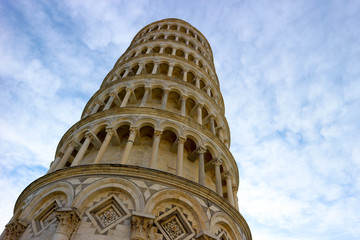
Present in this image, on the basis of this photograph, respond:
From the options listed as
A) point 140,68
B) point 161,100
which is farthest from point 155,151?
point 140,68

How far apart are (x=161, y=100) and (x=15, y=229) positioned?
35.5 ft

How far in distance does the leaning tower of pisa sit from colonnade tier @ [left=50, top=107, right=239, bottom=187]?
5 cm

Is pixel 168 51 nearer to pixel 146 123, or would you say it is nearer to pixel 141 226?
pixel 146 123

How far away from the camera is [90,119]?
15586 millimetres

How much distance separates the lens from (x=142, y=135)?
15461 millimetres

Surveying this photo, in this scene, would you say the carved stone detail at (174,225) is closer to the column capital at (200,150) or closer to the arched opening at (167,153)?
the arched opening at (167,153)

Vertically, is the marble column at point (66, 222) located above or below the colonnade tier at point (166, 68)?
below

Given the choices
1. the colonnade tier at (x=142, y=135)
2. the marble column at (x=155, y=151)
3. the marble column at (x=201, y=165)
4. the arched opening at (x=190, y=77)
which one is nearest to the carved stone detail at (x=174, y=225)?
the marble column at (x=155, y=151)

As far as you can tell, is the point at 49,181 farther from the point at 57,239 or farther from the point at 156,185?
the point at 156,185

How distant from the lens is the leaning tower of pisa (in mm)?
9875

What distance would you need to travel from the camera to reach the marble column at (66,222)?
9.04 meters

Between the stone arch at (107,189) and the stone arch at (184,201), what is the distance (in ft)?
1.57

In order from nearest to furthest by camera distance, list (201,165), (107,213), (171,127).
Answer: (107,213) → (201,165) → (171,127)

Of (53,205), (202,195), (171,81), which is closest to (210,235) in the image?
(202,195)
